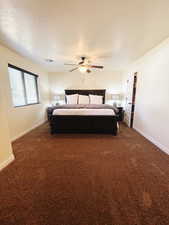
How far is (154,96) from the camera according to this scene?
2.95 m

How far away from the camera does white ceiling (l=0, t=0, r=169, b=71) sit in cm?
156

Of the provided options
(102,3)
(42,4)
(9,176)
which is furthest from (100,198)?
(42,4)

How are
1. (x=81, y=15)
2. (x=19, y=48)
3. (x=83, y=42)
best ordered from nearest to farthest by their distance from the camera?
1. (x=81, y=15)
2. (x=83, y=42)
3. (x=19, y=48)

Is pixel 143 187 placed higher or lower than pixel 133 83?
lower

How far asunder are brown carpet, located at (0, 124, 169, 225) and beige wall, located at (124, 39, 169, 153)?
497 millimetres

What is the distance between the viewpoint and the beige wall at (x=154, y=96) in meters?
2.55

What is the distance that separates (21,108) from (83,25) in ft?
9.61

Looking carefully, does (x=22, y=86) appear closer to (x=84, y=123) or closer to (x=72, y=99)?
(x=72, y=99)

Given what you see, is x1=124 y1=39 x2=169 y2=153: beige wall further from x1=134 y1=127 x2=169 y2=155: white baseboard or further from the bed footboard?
the bed footboard

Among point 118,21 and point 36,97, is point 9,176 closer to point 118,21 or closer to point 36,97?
point 118,21

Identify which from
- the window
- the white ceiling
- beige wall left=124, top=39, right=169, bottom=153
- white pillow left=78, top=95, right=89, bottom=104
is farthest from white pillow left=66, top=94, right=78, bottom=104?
beige wall left=124, top=39, right=169, bottom=153

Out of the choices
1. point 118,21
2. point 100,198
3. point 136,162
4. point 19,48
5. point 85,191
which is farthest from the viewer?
point 19,48

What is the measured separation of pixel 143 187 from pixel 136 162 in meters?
0.62

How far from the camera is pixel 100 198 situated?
142 cm
